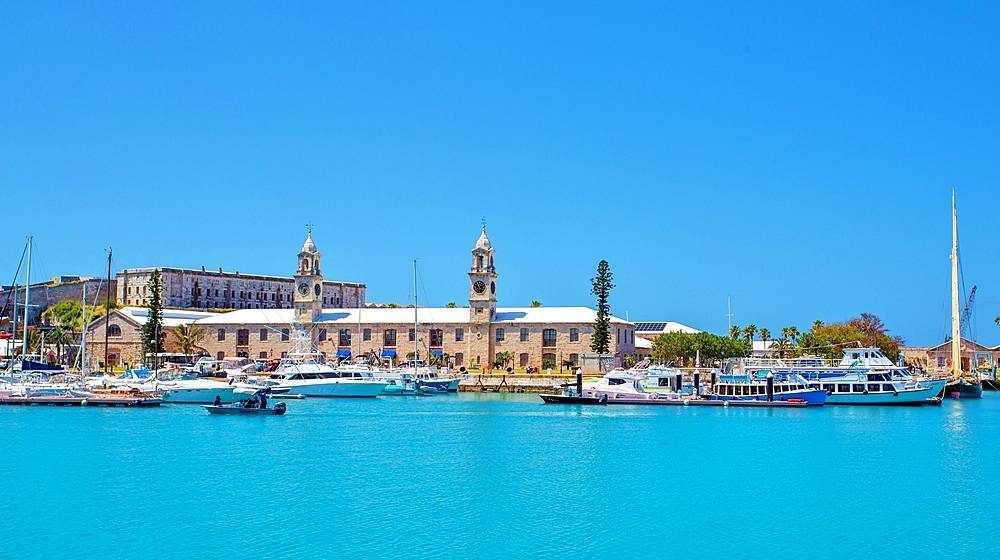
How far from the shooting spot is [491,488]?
118ft

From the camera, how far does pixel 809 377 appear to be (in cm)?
7588

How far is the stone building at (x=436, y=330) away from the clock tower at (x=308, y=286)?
0.10 m

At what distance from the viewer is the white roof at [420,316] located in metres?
101

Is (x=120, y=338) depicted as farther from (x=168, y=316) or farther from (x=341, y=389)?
(x=341, y=389)

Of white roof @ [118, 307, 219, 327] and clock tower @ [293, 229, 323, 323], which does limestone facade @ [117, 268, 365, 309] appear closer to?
white roof @ [118, 307, 219, 327]

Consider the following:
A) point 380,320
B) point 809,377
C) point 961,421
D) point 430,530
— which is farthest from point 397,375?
point 430,530

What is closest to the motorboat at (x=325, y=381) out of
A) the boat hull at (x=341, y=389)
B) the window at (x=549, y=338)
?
the boat hull at (x=341, y=389)

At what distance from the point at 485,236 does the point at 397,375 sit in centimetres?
2218

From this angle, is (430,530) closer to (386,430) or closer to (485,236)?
(386,430)

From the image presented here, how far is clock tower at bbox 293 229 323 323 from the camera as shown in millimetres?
107562

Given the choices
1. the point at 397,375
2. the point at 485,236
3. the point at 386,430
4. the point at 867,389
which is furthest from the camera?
the point at 485,236

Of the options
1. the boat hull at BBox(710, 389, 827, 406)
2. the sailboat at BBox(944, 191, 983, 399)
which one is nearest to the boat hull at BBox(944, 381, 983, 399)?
the sailboat at BBox(944, 191, 983, 399)

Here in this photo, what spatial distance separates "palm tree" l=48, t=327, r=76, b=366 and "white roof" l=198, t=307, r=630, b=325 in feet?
45.9

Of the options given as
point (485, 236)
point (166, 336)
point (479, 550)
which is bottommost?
point (479, 550)
